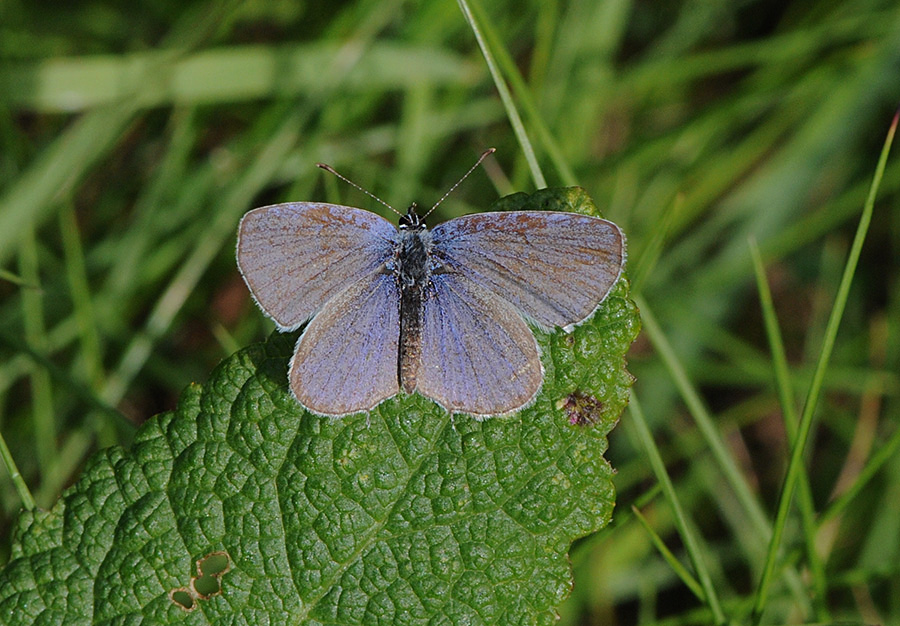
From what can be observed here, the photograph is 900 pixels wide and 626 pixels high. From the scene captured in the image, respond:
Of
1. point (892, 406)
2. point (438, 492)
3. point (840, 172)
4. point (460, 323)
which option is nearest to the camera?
point (438, 492)

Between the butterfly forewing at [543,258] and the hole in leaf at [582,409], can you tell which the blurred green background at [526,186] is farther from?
the hole in leaf at [582,409]

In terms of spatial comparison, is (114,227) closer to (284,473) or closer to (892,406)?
(284,473)

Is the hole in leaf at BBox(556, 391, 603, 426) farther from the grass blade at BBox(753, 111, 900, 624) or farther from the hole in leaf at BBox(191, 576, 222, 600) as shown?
the hole in leaf at BBox(191, 576, 222, 600)

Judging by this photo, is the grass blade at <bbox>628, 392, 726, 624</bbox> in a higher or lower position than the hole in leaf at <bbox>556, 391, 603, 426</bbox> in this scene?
lower

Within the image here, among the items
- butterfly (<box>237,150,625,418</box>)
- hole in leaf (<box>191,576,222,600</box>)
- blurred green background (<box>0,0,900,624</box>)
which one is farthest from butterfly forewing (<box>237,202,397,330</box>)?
blurred green background (<box>0,0,900,624</box>)

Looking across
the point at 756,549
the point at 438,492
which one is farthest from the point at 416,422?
the point at 756,549

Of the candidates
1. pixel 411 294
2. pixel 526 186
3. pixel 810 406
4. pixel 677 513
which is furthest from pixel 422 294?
pixel 526 186
